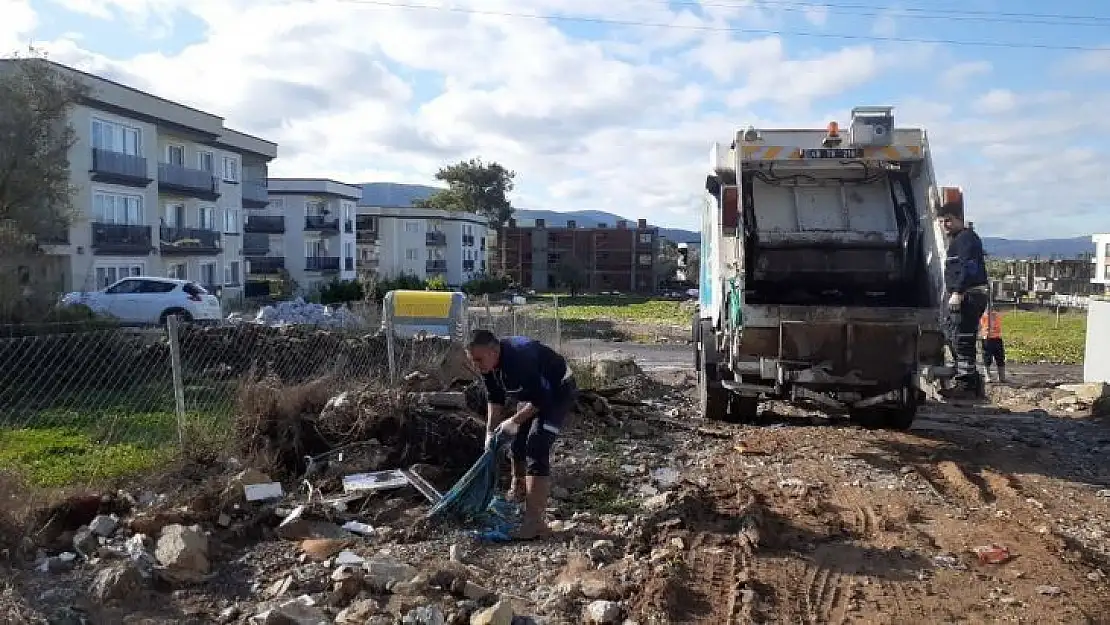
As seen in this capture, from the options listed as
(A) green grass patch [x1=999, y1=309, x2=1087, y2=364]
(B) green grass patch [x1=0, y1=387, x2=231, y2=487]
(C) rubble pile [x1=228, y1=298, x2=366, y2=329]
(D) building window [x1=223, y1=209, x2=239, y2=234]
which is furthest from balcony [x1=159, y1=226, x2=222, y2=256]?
(A) green grass patch [x1=999, y1=309, x2=1087, y2=364]

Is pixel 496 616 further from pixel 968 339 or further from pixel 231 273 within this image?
pixel 231 273

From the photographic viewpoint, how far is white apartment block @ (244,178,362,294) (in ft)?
165

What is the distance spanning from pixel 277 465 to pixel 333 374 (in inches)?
51.6

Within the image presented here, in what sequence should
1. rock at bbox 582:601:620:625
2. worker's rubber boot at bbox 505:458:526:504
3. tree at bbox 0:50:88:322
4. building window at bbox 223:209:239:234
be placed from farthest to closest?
1. building window at bbox 223:209:239:234
2. tree at bbox 0:50:88:322
3. worker's rubber boot at bbox 505:458:526:504
4. rock at bbox 582:601:620:625

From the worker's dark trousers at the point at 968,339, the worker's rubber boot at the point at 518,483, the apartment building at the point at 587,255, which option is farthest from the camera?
the apartment building at the point at 587,255

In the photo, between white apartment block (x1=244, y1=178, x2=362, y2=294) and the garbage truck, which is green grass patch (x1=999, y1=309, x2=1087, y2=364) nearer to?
the garbage truck

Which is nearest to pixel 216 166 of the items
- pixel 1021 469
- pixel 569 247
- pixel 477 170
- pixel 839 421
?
pixel 839 421

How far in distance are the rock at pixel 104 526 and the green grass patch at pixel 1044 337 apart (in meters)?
21.7

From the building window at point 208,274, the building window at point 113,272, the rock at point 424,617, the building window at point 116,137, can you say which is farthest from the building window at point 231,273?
the rock at point 424,617

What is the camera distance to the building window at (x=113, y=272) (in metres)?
29.8

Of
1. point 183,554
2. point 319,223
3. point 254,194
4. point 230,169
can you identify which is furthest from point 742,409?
point 319,223

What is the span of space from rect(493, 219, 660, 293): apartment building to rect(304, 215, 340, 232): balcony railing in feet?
83.2

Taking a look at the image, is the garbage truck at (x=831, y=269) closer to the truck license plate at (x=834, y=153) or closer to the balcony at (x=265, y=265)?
the truck license plate at (x=834, y=153)

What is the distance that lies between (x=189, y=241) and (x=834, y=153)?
31.0 m
